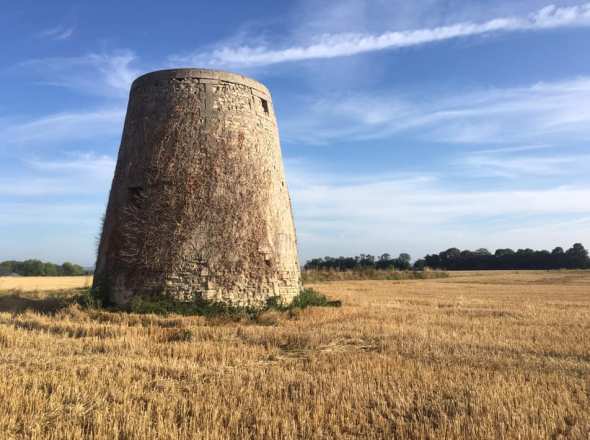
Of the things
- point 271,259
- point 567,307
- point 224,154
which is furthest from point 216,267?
point 567,307

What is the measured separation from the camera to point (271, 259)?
540 inches

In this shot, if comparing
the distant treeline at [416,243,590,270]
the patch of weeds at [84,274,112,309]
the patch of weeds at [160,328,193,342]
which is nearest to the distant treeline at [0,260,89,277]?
the distant treeline at [416,243,590,270]

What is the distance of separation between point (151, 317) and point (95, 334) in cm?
211

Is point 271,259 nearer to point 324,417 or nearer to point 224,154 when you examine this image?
point 224,154

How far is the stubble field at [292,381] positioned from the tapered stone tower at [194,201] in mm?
2364

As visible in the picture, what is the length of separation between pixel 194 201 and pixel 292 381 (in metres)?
7.87

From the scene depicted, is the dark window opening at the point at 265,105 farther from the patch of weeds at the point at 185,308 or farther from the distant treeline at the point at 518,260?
the distant treeline at the point at 518,260

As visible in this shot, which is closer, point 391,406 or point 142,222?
point 391,406

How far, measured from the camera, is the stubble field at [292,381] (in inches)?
176

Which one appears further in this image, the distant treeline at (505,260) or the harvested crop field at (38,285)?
the distant treeline at (505,260)

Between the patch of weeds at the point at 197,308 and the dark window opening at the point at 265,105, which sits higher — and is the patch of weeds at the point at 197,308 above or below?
below

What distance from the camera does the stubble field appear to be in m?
4.48

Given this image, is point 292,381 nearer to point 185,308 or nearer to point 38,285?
point 185,308

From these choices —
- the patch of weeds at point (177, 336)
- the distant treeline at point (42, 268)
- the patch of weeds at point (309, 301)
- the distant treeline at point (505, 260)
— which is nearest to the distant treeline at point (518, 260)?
the distant treeline at point (505, 260)
